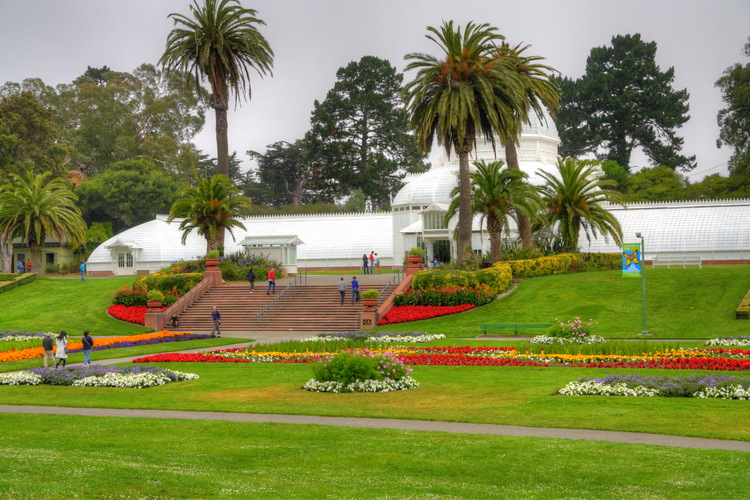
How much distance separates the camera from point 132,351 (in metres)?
28.5

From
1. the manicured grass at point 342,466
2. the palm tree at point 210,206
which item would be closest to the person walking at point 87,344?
the manicured grass at point 342,466

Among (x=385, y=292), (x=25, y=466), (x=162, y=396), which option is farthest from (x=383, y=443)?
(x=385, y=292)

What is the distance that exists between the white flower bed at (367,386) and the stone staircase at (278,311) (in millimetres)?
18790

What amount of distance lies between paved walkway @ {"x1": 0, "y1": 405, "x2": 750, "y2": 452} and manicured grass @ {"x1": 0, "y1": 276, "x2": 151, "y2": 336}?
75.0 ft

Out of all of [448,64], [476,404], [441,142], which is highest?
[448,64]

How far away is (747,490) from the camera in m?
9.30

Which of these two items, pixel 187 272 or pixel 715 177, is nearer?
pixel 187 272

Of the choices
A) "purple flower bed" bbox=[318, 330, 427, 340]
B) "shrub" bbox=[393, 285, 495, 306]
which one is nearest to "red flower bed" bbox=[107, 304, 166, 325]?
"shrub" bbox=[393, 285, 495, 306]

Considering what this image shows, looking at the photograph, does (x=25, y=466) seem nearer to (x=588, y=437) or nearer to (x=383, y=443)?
(x=383, y=443)

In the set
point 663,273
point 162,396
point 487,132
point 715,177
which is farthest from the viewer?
point 715,177

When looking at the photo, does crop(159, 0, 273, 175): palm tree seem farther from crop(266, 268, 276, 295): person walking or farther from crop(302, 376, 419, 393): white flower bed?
crop(302, 376, 419, 393): white flower bed

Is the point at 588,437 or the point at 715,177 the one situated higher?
the point at 715,177

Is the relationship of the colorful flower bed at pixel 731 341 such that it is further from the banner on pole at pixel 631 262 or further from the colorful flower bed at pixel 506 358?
the banner on pole at pixel 631 262

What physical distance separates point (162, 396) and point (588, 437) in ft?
30.7
